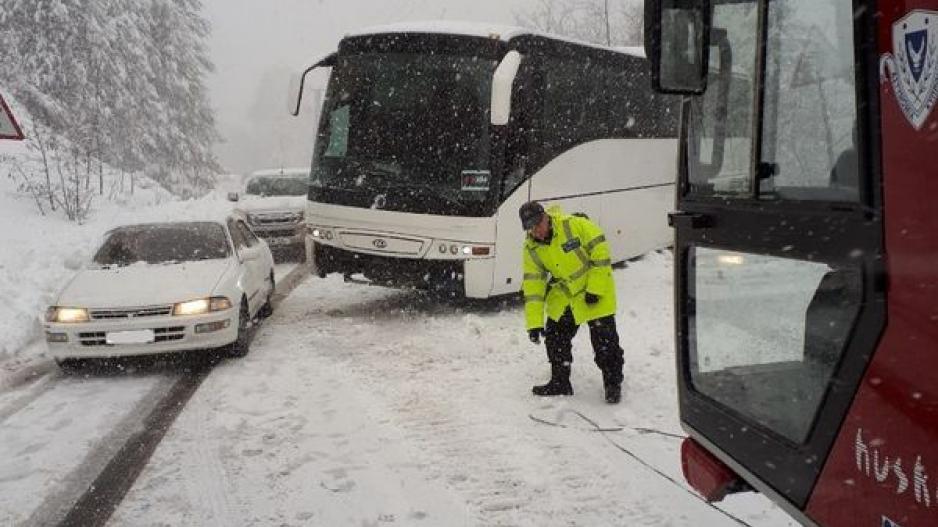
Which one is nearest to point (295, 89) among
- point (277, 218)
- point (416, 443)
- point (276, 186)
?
point (277, 218)

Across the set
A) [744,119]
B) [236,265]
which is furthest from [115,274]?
Answer: [744,119]

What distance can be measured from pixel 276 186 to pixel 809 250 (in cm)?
1557

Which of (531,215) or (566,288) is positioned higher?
(531,215)

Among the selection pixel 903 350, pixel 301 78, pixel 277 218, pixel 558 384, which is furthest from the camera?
pixel 277 218

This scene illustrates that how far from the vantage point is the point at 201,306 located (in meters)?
7.44

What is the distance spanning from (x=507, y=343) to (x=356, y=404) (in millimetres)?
2435

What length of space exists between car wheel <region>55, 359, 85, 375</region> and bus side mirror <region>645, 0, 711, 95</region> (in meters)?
6.76

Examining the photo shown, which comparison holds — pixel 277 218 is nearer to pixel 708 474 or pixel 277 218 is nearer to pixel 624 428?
pixel 624 428

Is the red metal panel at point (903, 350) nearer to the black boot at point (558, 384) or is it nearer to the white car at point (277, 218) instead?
the black boot at point (558, 384)

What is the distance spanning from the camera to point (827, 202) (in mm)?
2369

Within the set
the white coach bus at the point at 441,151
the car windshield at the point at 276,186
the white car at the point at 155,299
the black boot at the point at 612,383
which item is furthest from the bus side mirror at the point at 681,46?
the car windshield at the point at 276,186

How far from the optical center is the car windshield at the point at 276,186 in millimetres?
16703

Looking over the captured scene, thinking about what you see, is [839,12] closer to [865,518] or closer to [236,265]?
[865,518]

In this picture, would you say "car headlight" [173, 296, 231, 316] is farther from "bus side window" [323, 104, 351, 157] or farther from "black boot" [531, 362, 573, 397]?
"black boot" [531, 362, 573, 397]
